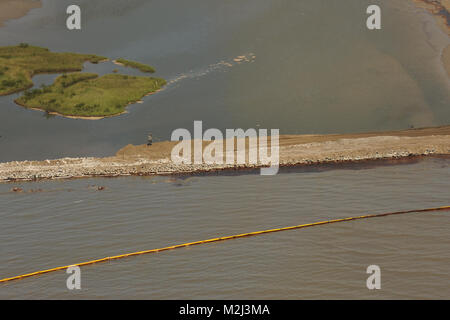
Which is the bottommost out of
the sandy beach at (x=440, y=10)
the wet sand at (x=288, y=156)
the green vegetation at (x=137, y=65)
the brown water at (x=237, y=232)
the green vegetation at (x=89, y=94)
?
the brown water at (x=237, y=232)

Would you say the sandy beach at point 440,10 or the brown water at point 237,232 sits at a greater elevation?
the sandy beach at point 440,10

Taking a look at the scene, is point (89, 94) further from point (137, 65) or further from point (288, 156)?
point (288, 156)

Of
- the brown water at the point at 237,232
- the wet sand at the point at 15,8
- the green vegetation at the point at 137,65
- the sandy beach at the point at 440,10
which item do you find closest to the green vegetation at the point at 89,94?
the green vegetation at the point at 137,65

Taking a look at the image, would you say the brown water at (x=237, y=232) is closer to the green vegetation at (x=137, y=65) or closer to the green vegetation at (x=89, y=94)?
the green vegetation at (x=89, y=94)

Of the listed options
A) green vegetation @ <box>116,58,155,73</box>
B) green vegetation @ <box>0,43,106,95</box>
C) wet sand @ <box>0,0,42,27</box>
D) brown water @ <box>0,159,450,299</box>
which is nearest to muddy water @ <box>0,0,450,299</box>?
brown water @ <box>0,159,450,299</box>

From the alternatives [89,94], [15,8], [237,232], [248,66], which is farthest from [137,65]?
[237,232]

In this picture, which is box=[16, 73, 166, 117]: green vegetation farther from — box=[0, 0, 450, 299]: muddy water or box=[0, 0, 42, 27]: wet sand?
box=[0, 0, 42, 27]: wet sand

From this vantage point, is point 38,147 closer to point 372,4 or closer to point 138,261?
point 138,261
